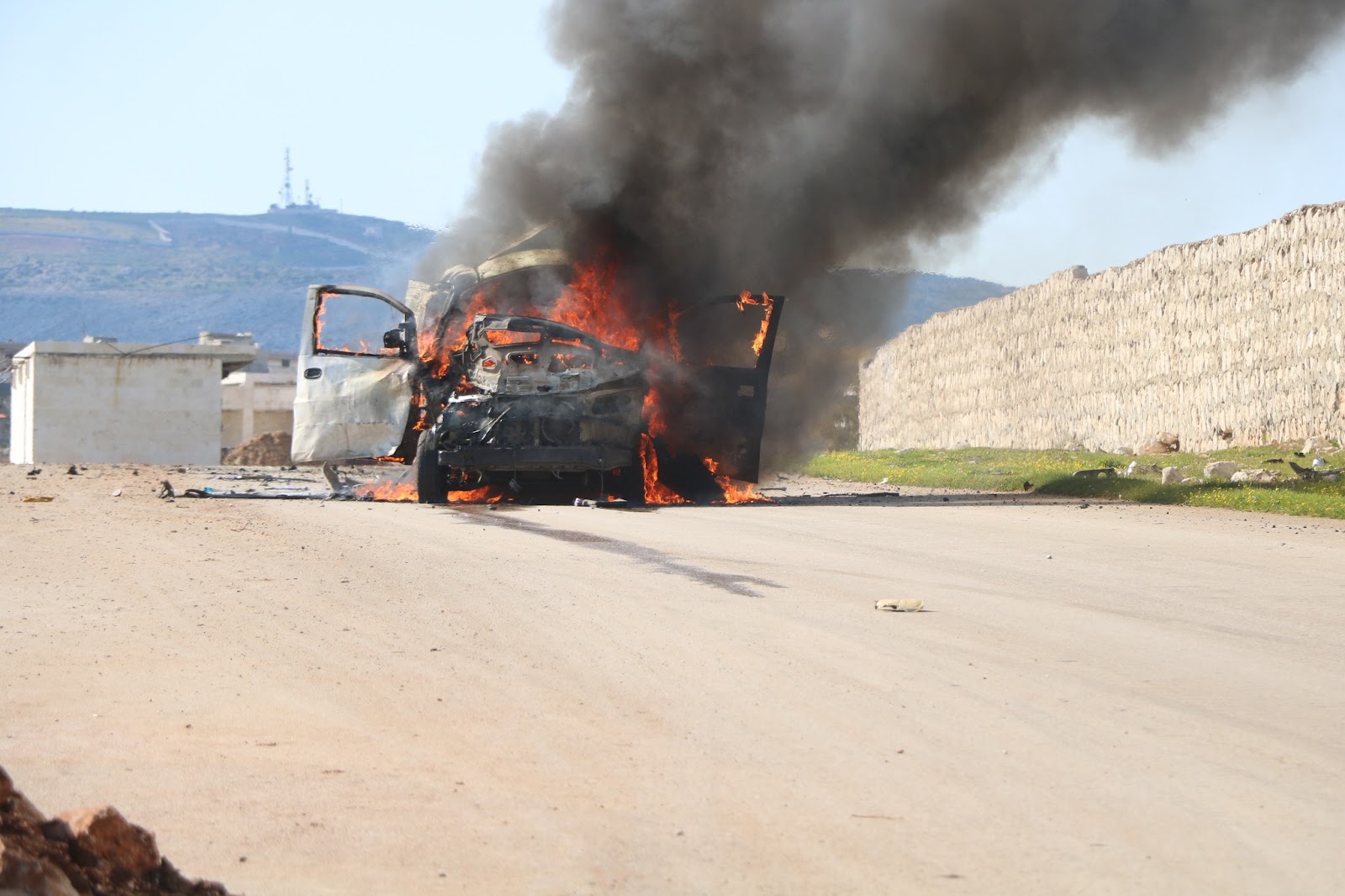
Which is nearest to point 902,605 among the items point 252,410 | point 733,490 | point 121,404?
point 733,490

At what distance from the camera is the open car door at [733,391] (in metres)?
16.2

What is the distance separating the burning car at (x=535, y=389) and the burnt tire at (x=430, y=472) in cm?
2

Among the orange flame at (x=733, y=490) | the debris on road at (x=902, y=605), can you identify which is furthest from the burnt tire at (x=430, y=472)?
the debris on road at (x=902, y=605)

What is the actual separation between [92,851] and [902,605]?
4989 millimetres

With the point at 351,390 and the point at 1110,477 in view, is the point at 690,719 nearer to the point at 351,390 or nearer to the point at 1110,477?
the point at 351,390

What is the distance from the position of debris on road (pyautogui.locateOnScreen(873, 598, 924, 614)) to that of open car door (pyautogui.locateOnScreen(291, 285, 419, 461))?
9465 mm

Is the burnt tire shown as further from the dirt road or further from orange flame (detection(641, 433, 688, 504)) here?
the dirt road

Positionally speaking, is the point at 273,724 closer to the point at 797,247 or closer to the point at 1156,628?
the point at 1156,628

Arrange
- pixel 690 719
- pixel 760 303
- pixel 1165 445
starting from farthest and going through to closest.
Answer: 1. pixel 1165 445
2. pixel 760 303
3. pixel 690 719

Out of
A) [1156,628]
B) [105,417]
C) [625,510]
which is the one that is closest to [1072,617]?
[1156,628]

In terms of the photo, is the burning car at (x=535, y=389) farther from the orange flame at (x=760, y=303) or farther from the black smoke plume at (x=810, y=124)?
the black smoke plume at (x=810, y=124)

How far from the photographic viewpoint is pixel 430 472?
1551 centimetres

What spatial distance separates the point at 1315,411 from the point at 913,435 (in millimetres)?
17440

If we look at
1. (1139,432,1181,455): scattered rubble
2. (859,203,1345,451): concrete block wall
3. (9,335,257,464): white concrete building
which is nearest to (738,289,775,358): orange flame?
(859,203,1345,451): concrete block wall
